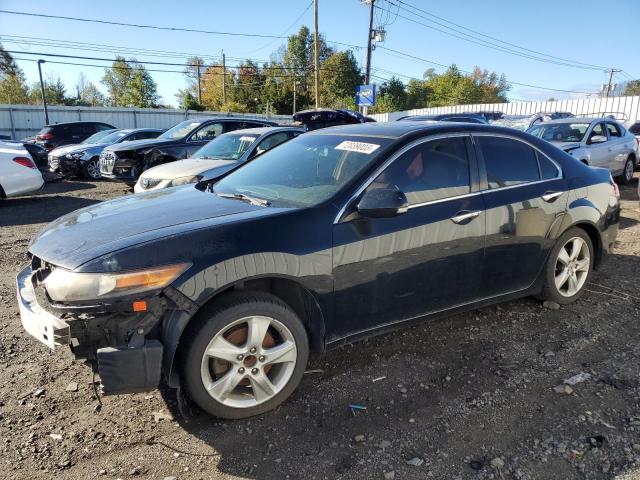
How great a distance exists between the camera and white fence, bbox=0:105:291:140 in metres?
27.5

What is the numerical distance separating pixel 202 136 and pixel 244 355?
9.32 metres

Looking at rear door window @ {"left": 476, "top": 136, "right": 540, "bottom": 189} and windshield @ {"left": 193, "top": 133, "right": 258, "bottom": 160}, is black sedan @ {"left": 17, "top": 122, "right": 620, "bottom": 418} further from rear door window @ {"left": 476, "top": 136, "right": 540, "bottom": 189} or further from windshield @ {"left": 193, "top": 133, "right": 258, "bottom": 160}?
windshield @ {"left": 193, "top": 133, "right": 258, "bottom": 160}

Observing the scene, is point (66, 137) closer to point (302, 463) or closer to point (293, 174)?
point (293, 174)

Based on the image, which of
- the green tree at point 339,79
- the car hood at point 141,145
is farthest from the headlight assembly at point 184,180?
the green tree at point 339,79

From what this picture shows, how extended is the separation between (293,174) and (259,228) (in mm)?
946

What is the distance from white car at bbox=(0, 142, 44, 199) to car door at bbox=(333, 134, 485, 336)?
29.4 ft

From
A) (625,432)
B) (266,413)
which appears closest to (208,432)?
(266,413)

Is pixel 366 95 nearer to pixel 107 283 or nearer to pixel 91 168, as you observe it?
pixel 91 168

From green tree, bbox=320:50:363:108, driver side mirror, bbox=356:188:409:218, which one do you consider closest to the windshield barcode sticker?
driver side mirror, bbox=356:188:409:218

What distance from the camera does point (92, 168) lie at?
13.8m

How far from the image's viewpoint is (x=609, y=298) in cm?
462

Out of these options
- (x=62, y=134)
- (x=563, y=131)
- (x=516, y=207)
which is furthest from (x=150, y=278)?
(x=62, y=134)

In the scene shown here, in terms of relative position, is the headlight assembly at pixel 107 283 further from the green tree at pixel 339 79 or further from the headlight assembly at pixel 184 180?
the green tree at pixel 339 79

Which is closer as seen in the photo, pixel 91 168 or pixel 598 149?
pixel 598 149
